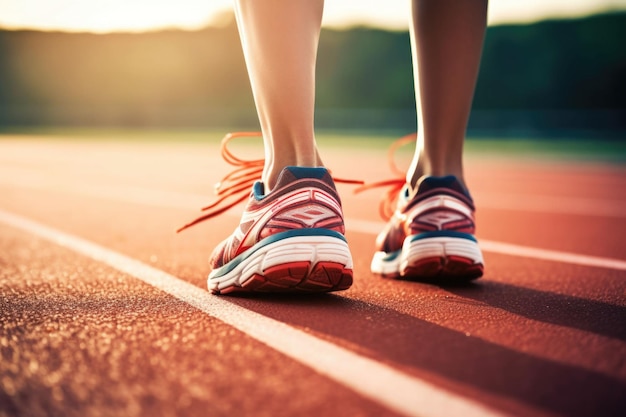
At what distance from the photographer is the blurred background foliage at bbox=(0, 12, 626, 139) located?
99.1 feet

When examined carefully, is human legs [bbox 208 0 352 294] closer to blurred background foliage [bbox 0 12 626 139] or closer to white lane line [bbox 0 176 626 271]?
white lane line [bbox 0 176 626 271]

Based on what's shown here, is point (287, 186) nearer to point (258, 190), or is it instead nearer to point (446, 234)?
point (258, 190)

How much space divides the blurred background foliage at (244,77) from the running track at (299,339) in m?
22.6

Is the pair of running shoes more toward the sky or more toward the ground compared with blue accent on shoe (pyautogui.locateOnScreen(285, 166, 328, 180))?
more toward the ground

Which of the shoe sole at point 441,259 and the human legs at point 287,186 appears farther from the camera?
the shoe sole at point 441,259

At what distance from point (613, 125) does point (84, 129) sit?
72.4ft

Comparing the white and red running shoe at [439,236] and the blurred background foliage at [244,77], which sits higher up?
the blurred background foliage at [244,77]

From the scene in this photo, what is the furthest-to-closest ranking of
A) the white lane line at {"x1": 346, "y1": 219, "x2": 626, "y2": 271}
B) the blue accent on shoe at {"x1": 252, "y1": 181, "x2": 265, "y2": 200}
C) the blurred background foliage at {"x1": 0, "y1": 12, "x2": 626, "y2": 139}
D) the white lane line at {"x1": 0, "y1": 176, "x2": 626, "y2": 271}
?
the blurred background foliage at {"x1": 0, "y1": 12, "x2": 626, "y2": 139}, the white lane line at {"x1": 0, "y1": 176, "x2": 626, "y2": 271}, the white lane line at {"x1": 346, "y1": 219, "x2": 626, "y2": 271}, the blue accent on shoe at {"x1": 252, "y1": 181, "x2": 265, "y2": 200}

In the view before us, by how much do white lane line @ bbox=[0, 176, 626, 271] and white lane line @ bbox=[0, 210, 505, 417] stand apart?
145 centimetres

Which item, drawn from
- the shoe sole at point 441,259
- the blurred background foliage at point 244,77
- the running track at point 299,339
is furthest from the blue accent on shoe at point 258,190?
the blurred background foliage at point 244,77

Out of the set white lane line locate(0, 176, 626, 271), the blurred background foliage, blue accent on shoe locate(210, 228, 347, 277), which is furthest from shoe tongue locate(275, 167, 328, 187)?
the blurred background foliage

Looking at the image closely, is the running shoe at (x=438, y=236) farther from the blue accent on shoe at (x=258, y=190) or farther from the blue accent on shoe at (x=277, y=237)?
the blue accent on shoe at (x=258, y=190)

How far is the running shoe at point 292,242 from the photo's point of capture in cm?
160

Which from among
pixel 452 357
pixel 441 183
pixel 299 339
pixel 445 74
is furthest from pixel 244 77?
pixel 452 357
